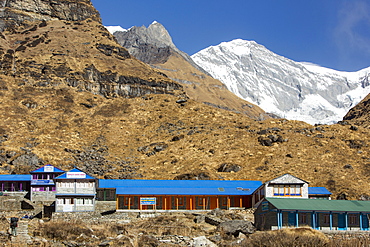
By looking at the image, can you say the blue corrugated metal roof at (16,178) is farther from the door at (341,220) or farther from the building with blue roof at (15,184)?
the door at (341,220)

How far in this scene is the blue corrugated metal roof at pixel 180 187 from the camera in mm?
70125

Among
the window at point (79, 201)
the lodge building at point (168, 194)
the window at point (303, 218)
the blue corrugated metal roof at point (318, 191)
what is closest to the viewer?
the window at point (303, 218)

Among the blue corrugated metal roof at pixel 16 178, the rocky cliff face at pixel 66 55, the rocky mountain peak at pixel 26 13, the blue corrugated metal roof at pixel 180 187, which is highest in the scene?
the rocky mountain peak at pixel 26 13

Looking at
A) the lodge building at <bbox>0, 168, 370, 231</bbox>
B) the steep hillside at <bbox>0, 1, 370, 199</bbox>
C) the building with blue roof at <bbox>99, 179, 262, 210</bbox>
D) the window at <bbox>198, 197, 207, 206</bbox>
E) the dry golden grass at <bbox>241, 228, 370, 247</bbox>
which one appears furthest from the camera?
the steep hillside at <bbox>0, 1, 370, 199</bbox>

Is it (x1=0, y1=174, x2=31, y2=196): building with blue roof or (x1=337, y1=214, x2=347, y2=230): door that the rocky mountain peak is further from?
(x1=337, y1=214, x2=347, y2=230): door

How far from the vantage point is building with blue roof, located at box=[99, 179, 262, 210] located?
228 feet

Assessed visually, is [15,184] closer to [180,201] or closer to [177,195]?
[177,195]

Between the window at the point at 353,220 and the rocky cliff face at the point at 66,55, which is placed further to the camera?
the rocky cliff face at the point at 66,55

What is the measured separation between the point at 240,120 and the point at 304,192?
66308mm

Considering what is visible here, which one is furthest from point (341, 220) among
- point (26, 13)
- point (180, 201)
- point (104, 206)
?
point (26, 13)

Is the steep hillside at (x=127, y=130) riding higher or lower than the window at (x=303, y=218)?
higher

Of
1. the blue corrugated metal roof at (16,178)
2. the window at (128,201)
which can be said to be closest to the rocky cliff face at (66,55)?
the blue corrugated metal roof at (16,178)

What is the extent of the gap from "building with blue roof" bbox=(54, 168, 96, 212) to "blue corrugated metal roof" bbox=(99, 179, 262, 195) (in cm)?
402

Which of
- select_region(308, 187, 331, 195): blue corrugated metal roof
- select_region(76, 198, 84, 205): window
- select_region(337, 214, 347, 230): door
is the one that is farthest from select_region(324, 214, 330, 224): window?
select_region(76, 198, 84, 205): window
